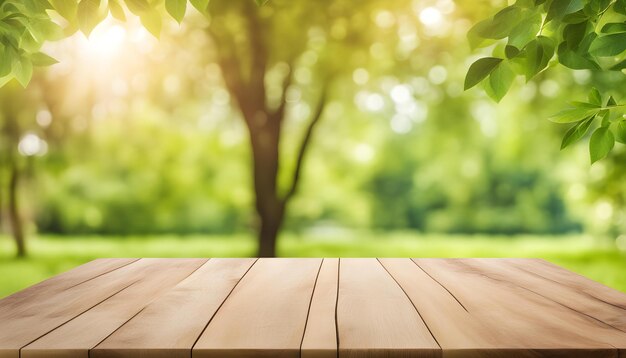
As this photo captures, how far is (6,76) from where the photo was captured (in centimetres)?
174

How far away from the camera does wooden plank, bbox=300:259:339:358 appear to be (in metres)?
1.44

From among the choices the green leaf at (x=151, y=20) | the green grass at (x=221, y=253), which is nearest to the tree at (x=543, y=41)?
Answer: the green leaf at (x=151, y=20)

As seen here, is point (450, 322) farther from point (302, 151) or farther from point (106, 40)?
point (106, 40)

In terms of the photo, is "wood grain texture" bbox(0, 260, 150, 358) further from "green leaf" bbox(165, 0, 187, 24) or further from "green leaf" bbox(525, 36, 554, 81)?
"green leaf" bbox(525, 36, 554, 81)

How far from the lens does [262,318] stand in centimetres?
172

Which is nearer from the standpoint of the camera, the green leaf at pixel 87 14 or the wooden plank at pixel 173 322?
the wooden plank at pixel 173 322

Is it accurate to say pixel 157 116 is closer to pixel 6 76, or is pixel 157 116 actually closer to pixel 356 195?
pixel 356 195

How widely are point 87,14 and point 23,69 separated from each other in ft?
0.97

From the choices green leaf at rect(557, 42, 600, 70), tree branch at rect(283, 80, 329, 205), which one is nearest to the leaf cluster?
green leaf at rect(557, 42, 600, 70)

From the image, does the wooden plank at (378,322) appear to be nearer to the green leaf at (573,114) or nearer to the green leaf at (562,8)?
the green leaf at (573,114)

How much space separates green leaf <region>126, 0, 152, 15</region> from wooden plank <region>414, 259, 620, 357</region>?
48.5 inches

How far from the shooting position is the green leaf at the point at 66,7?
1.60 metres

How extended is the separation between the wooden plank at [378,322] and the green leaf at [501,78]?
2.06 ft

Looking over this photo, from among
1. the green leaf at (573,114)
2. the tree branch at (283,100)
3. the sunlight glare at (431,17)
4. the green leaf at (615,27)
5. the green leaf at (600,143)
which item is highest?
the sunlight glare at (431,17)
